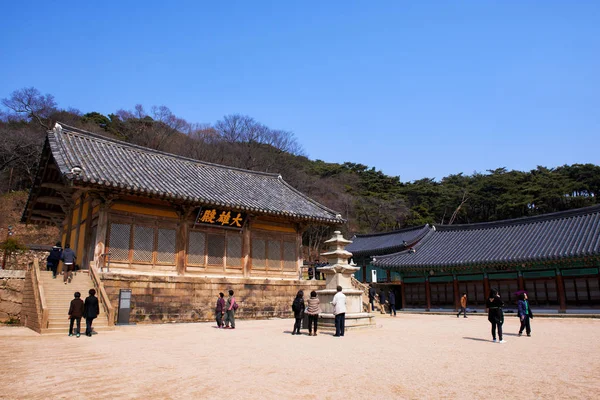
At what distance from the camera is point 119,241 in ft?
54.4

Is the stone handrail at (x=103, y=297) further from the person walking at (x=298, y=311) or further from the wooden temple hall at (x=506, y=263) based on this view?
the wooden temple hall at (x=506, y=263)

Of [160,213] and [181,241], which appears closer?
[160,213]

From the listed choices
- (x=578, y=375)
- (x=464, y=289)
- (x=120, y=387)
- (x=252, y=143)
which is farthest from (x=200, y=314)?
(x=252, y=143)

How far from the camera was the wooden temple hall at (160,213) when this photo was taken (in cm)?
1630

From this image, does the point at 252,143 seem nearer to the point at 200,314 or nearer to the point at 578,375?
the point at 200,314

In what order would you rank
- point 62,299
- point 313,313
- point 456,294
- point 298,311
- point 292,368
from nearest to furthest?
point 292,368 → point 313,313 → point 298,311 → point 62,299 → point 456,294

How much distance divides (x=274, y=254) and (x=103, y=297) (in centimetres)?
926

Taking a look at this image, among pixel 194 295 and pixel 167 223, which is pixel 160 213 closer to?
pixel 167 223

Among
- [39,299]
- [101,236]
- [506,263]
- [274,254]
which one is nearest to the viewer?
[39,299]

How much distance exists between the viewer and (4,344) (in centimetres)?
926

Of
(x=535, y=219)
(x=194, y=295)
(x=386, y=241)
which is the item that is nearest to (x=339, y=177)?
(x=386, y=241)

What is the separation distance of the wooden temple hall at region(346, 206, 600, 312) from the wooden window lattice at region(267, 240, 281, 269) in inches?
442

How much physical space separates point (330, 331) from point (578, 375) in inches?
287

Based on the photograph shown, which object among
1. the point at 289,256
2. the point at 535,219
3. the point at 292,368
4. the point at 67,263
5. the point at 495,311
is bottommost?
the point at 292,368
